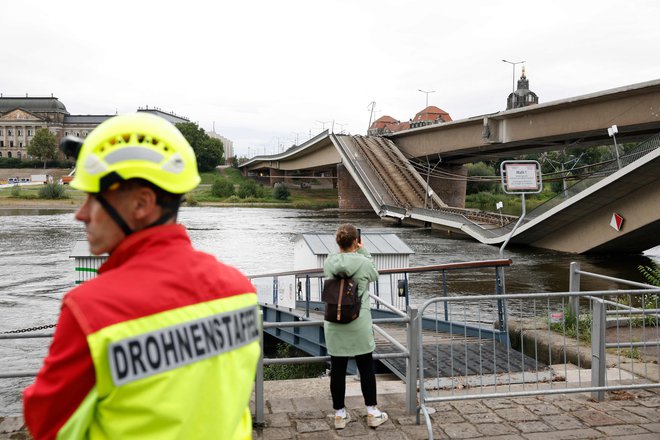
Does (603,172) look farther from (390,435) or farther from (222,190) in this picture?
(222,190)

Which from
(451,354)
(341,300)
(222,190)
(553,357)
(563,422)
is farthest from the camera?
(222,190)

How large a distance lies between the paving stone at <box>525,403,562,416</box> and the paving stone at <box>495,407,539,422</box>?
0.21 feet

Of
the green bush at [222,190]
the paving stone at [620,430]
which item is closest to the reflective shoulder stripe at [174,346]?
the paving stone at [620,430]

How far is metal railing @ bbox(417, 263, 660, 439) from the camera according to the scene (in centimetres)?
589

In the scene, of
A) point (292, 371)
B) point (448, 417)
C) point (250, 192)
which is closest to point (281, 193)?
point (250, 192)

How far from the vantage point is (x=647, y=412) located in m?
5.62

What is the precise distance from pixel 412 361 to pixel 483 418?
81 centimetres

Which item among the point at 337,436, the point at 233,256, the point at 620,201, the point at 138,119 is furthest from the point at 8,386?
the point at 620,201

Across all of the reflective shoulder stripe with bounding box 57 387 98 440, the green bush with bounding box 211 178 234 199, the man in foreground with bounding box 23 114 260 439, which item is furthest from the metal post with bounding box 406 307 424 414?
the green bush with bounding box 211 178 234 199

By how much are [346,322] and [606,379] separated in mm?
3058

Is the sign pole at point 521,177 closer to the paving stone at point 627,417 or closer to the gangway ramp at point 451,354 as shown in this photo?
the gangway ramp at point 451,354

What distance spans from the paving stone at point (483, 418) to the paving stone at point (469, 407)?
0.08 m

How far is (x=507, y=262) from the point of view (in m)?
→ 8.34

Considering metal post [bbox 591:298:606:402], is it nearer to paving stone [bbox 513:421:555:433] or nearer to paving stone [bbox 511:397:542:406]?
paving stone [bbox 511:397:542:406]
